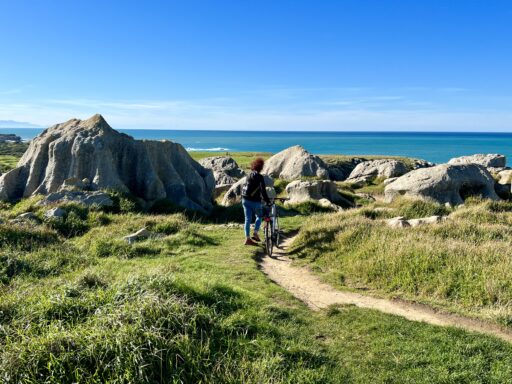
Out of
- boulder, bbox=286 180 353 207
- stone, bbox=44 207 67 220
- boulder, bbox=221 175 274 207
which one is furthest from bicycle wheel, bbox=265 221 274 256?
boulder, bbox=221 175 274 207

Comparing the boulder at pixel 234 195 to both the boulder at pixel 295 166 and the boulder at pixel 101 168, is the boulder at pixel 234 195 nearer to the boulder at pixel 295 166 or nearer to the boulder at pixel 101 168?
the boulder at pixel 101 168

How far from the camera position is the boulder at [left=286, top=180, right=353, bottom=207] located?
89.4ft

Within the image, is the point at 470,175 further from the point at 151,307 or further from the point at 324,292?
the point at 151,307

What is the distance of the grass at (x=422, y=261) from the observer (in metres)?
10.0

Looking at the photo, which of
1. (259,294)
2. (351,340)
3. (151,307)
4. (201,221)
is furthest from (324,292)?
(201,221)

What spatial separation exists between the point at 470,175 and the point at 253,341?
25.5 m

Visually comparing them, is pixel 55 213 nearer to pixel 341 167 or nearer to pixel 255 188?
pixel 255 188

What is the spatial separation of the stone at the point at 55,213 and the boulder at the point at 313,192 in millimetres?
13710

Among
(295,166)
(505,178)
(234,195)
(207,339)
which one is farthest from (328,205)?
(505,178)

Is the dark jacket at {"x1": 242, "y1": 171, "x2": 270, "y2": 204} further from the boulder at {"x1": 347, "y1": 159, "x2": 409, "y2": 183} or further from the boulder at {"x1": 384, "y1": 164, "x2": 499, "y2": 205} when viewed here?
the boulder at {"x1": 347, "y1": 159, "x2": 409, "y2": 183}

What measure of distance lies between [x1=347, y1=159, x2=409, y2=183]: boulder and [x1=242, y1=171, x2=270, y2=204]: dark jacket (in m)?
26.6

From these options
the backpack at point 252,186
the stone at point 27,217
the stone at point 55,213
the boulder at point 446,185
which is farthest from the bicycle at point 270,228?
the boulder at point 446,185

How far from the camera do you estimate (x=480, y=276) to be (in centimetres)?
1049

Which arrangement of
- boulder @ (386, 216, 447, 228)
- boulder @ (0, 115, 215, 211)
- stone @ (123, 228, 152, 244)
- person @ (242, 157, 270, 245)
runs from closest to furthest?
1. person @ (242, 157, 270, 245)
2. stone @ (123, 228, 152, 244)
3. boulder @ (386, 216, 447, 228)
4. boulder @ (0, 115, 215, 211)
